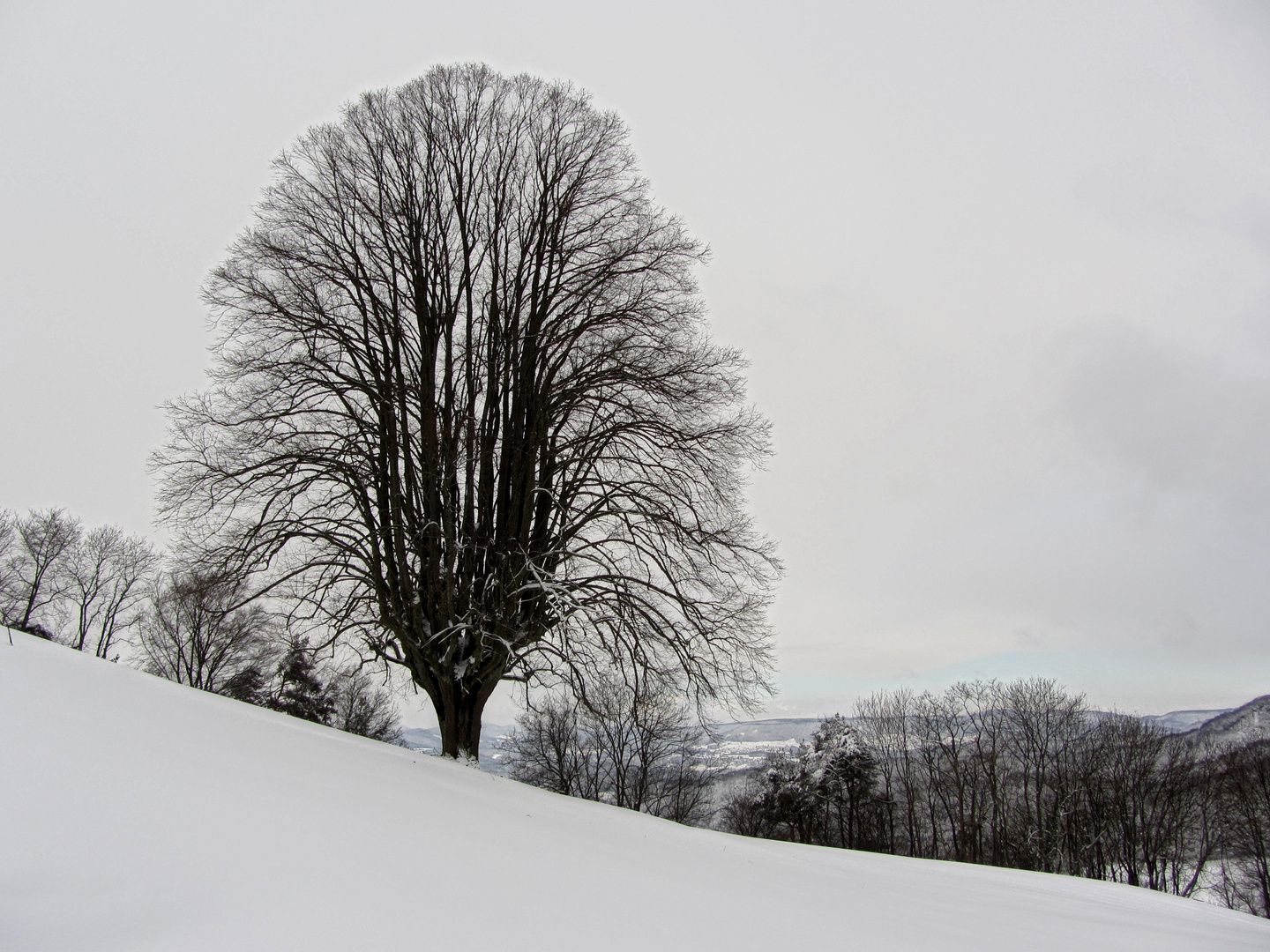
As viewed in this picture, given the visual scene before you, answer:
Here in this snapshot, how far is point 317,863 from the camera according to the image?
9.14ft

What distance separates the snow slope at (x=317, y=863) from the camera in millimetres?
2127

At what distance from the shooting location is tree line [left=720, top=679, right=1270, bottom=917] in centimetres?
4194

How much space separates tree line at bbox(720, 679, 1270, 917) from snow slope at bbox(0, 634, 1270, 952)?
42.6 metres

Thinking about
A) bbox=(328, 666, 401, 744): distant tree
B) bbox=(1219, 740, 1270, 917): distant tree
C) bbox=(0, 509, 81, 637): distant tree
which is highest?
bbox=(0, 509, 81, 637): distant tree

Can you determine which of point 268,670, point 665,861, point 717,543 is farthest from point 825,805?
point 665,861

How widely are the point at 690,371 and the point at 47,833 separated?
9.48 metres

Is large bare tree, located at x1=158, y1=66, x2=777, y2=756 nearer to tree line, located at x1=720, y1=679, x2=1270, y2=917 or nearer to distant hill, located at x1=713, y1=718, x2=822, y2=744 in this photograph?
distant hill, located at x1=713, y1=718, x2=822, y2=744

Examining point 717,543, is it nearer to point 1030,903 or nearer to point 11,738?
Result: point 1030,903

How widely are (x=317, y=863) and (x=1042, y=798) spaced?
5630cm

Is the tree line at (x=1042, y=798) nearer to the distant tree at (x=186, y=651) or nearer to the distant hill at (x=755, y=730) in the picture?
the distant hill at (x=755, y=730)

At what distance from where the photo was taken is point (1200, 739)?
54656 mm

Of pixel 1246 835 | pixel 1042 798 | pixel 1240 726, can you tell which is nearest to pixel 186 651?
pixel 1042 798

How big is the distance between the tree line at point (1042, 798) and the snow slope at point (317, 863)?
1677 inches

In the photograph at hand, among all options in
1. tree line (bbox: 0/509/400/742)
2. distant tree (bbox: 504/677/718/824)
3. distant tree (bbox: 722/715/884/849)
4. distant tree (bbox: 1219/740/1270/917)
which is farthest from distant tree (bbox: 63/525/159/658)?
distant tree (bbox: 1219/740/1270/917)
